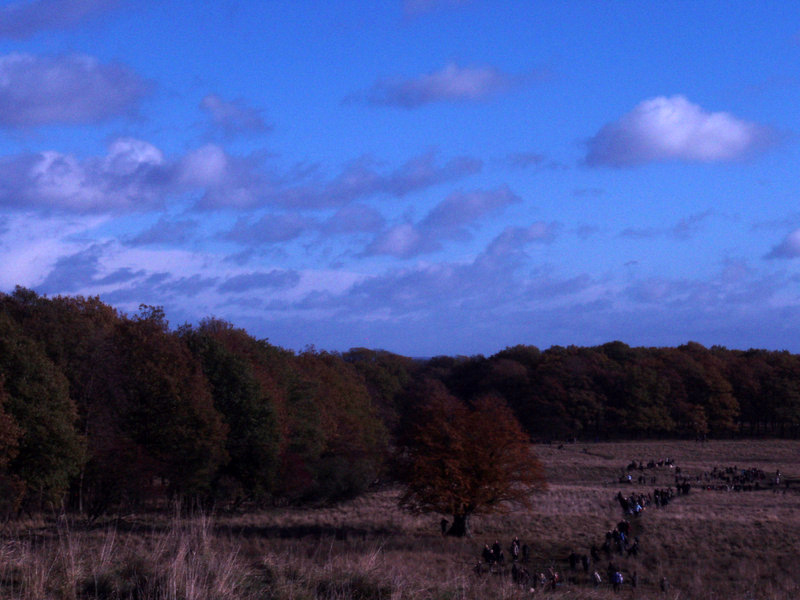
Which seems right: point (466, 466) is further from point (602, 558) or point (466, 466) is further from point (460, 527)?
point (602, 558)

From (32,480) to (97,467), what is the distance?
6.30 m

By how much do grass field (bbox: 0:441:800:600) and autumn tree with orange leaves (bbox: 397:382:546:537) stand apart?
1738 mm

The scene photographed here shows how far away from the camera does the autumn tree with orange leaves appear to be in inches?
1501

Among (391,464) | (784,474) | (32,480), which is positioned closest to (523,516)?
(391,464)

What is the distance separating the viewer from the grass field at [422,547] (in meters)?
7.21

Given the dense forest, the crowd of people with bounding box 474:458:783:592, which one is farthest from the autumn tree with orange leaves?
the dense forest

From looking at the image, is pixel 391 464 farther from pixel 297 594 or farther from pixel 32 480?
pixel 297 594

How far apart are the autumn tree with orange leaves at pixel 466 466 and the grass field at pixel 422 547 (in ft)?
5.70

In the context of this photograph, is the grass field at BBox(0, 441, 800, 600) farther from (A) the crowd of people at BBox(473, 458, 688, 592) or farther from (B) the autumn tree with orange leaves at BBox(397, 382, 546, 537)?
(B) the autumn tree with orange leaves at BBox(397, 382, 546, 537)

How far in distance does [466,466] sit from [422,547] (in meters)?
7.41

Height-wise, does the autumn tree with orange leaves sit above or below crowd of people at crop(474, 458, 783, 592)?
above

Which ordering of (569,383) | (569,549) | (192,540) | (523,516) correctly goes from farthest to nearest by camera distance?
(569,383) → (523,516) → (569,549) → (192,540)

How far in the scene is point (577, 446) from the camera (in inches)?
3634

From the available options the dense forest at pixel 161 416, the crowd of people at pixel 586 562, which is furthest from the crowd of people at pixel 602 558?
the dense forest at pixel 161 416
